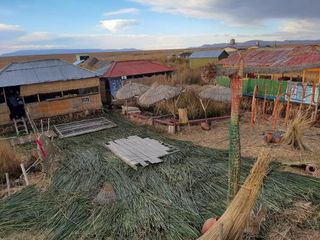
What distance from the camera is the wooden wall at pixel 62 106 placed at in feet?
45.2

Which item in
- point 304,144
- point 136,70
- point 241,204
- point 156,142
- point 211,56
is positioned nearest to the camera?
point 241,204

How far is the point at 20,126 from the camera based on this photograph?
13.6 metres

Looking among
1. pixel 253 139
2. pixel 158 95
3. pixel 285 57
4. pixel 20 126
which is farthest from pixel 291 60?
pixel 20 126

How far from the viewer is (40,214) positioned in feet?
20.7

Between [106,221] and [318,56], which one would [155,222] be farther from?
[318,56]

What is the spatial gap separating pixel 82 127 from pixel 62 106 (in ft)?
6.55

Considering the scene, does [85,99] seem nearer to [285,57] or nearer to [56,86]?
[56,86]

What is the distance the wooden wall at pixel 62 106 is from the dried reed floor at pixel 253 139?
5.70m

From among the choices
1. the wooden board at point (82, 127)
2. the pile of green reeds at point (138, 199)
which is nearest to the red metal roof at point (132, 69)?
the wooden board at point (82, 127)

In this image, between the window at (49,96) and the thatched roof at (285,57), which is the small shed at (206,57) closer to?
the thatched roof at (285,57)

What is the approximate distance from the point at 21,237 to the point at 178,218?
328cm

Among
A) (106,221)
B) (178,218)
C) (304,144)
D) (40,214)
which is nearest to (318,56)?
(304,144)

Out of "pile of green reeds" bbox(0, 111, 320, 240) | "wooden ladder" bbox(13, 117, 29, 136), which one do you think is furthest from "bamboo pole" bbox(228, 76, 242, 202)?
"wooden ladder" bbox(13, 117, 29, 136)

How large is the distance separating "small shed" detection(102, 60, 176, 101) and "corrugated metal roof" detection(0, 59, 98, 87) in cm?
376
